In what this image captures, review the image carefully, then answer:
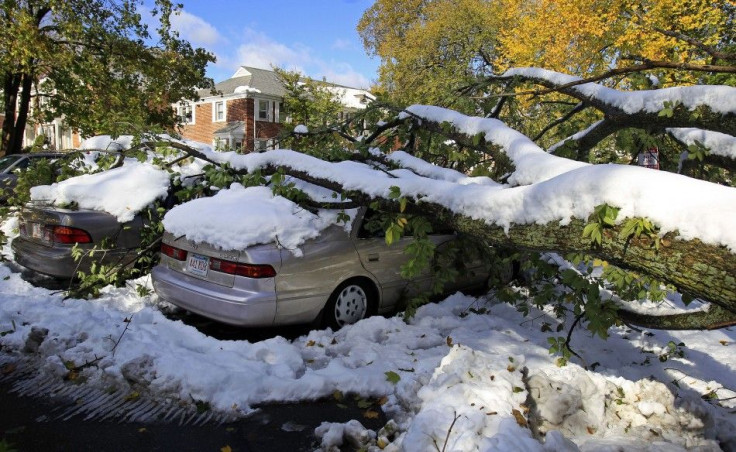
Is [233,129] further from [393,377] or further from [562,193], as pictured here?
[562,193]

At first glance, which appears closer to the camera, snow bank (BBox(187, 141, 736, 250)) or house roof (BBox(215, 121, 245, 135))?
snow bank (BBox(187, 141, 736, 250))

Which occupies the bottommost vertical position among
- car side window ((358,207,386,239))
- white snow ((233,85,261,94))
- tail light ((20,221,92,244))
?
tail light ((20,221,92,244))

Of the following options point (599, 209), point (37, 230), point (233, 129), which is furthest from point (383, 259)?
point (233, 129)

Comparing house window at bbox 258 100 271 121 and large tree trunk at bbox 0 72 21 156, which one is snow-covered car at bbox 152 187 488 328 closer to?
large tree trunk at bbox 0 72 21 156

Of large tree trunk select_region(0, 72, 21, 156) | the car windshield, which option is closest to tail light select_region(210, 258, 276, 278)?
the car windshield

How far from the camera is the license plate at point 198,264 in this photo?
475 cm

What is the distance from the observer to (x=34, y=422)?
326 cm

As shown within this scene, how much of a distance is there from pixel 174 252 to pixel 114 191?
1683 millimetres

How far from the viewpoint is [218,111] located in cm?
3859

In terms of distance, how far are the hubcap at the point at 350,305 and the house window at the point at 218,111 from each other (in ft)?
117

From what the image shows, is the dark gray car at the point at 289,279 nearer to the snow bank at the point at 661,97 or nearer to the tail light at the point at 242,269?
the tail light at the point at 242,269

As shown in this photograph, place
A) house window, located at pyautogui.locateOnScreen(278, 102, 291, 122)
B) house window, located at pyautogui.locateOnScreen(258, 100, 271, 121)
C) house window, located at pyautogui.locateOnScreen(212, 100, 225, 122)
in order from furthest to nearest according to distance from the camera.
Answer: house window, located at pyautogui.locateOnScreen(212, 100, 225, 122)
house window, located at pyautogui.locateOnScreen(258, 100, 271, 121)
house window, located at pyautogui.locateOnScreen(278, 102, 291, 122)

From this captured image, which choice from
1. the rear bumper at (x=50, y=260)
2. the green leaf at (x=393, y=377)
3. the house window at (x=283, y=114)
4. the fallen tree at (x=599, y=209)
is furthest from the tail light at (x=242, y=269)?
the house window at (x=283, y=114)

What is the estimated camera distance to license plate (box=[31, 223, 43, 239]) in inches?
225
